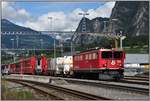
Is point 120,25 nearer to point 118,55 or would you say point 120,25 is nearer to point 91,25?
point 91,25

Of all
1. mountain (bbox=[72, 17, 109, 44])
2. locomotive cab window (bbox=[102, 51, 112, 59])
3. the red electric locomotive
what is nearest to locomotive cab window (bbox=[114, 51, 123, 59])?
the red electric locomotive

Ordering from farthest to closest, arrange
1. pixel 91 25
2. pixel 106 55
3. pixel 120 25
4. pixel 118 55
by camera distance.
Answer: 1. pixel 120 25
2. pixel 91 25
3. pixel 118 55
4. pixel 106 55

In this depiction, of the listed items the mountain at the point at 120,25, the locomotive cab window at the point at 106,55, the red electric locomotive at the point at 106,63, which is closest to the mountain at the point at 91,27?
the mountain at the point at 120,25

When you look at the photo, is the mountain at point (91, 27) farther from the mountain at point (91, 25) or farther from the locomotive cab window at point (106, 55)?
the locomotive cab window at point (106, 55)

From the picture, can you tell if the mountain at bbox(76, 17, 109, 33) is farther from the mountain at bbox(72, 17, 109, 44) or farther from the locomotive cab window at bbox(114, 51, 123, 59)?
the locomotive cab window at bbox(114, 51, 123, 59)

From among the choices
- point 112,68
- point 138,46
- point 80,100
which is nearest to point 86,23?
point 138,46

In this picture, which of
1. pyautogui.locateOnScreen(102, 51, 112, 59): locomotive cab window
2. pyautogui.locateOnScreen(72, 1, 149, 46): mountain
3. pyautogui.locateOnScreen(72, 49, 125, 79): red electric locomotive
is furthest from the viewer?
pyautogui.locateOnScreen(72, 1, 149, 46): mountain

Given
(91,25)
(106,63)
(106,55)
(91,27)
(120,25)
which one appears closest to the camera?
(106,63)

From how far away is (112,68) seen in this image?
28797 mm

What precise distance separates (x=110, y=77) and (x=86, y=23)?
15.1 meters

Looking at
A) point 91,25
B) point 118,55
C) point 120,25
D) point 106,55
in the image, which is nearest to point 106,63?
point 106,55

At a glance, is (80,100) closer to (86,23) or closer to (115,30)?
(86,23)

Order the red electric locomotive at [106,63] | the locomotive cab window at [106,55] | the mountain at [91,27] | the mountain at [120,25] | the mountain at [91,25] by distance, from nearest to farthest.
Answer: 1. the red electric locomotive at [106,63]
2. the locomotive cab window at [106,55]
3. the mountain at [91,27]
4. the mountain at [91,25]
5. the mountain at [120,25]

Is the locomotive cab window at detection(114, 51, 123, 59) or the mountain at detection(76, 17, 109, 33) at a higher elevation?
the mountain at detection(76, 17, 109, 33)
